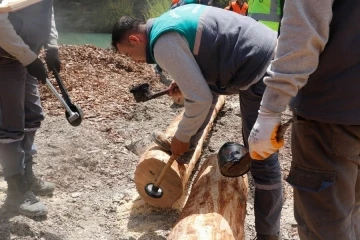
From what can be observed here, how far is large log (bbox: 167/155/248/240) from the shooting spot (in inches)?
117

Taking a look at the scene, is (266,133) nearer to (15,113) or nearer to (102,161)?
(15,113)

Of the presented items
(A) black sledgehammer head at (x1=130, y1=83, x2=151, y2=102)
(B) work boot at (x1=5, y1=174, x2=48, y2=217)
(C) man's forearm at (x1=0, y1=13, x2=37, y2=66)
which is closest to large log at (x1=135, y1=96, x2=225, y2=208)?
(A) black sledgehammer head at (x1=130, y1=83, x2=151, y2=102)

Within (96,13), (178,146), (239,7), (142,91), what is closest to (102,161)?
(142,91)

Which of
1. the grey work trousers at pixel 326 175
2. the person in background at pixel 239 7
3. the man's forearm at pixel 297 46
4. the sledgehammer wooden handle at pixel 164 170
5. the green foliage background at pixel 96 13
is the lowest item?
the green foliage background at pixel 96 13

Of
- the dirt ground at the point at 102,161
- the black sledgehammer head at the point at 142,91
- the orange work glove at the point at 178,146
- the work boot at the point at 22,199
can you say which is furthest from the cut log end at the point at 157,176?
the work boot at the point at 22,199

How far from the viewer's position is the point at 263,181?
3.32m

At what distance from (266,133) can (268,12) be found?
9.95 feet

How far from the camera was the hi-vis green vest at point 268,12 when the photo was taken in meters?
4.95

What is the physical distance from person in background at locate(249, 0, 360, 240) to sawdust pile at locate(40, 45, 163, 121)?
3862mm

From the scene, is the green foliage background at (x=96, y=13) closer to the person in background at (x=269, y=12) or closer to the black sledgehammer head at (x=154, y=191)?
the person in background at (x=269, y=12)

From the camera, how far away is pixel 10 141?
3.74m

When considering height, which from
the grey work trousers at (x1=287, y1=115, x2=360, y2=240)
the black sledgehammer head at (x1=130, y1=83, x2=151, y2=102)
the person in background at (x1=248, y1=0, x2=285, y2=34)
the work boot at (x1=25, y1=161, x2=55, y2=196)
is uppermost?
the grey work trousers at (x1=287, y1=115, x2=360, y2=240)

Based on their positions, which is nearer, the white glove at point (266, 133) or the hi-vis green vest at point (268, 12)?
the white glove at point (266, 133)

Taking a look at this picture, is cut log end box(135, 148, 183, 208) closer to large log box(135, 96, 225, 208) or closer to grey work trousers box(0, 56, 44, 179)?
large log box(135, 96, 225, 208)
